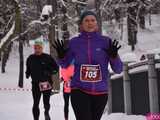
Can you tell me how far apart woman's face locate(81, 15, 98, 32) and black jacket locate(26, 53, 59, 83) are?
203 inches

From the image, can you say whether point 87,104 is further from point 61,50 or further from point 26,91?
point 26,91

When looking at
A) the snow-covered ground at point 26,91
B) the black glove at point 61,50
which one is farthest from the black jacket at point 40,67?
the black glove at point 61,50

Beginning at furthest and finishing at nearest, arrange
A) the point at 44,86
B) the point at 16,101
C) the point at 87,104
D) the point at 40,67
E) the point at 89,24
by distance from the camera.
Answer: the point at 16,101, the point at 40,67, the point at 44,86, the point at 89,24, the point at 87,104

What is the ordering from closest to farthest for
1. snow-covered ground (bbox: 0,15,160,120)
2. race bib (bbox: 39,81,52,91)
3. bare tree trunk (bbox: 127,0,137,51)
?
race bib (bbox: 39,81,52,91) < snow-covered ground (bbox: 0,15,160,120) < bare tree trunk (bbox: 127,0,137,51)

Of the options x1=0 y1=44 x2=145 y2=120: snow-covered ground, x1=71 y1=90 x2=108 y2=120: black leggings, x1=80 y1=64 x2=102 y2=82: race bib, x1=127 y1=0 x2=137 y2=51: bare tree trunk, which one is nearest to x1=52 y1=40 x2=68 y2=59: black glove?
x1=80 y1=64 x2=102 y2=82: race bib

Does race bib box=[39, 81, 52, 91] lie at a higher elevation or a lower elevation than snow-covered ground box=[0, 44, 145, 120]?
higher

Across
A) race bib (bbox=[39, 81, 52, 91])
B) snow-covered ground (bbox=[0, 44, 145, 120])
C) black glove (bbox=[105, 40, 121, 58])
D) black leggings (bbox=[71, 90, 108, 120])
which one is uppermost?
black glove (bbox=[105, 40, 121, 58])

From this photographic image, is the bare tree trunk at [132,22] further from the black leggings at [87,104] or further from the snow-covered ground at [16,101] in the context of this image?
the black leggings at [87,104]

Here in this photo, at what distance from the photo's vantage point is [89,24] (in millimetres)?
5785

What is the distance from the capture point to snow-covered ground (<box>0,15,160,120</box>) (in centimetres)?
1478

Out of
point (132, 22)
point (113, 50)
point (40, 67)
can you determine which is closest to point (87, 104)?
point (113, 50)

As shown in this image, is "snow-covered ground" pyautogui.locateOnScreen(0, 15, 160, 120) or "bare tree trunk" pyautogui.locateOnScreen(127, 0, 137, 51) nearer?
"snow-covered ground" pyautogui.locateOnScreen(0, 15, 160, 120)

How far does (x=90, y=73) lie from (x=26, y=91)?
25.2m

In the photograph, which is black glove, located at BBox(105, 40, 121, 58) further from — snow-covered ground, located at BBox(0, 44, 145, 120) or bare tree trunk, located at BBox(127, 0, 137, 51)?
bare tree trunk, located at BBox(127, 0, 137, 51)
